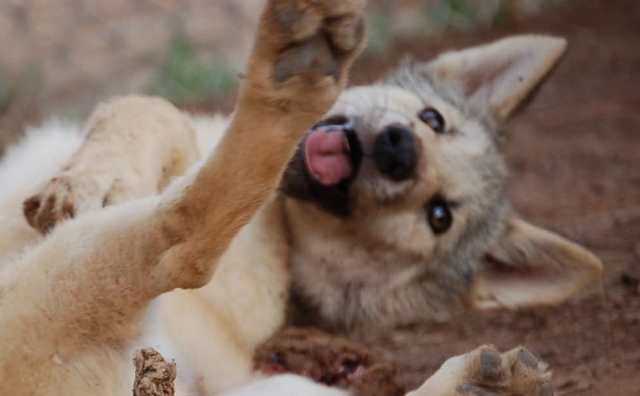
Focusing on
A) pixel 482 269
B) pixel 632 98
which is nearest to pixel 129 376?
pixel 482 269

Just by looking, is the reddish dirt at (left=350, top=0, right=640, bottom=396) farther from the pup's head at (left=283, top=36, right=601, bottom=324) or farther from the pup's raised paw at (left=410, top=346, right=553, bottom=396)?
the pup's raised paw at (left=410, top=346, right=553, bottom=396)

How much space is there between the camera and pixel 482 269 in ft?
15.8

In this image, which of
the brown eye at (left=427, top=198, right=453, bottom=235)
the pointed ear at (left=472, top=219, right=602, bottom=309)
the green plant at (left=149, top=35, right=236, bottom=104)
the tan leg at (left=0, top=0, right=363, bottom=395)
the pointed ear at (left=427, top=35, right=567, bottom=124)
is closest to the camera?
the tan leg at (left=0, top=0, right=363, bottom=395)

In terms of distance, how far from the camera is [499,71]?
16.6 feet

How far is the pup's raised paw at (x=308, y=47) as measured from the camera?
103 inches

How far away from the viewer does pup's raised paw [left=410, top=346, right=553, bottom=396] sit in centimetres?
300

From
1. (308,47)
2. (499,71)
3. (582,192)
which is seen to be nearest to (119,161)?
(308,47)

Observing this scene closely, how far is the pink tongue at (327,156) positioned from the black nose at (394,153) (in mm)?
116

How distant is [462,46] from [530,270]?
358cm

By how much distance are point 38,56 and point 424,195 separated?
3745mm

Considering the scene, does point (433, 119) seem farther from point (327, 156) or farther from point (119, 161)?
point (119, 161)

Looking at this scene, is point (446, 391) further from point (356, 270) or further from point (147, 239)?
point (356, 270)

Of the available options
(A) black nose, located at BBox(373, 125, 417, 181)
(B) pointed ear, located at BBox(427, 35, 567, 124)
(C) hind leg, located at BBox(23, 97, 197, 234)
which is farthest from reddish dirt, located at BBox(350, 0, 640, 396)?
(C) hind leg, located at BBox(23, 97, 197, 234)

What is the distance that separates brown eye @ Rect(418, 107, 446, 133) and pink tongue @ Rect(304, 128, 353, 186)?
45 cm
